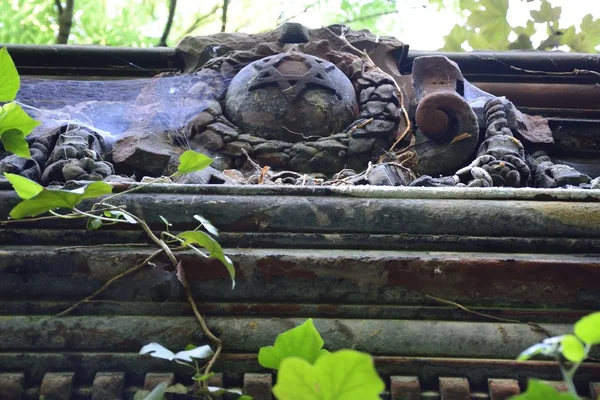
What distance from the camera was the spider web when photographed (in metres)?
2.15

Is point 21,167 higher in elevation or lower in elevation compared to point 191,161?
lower

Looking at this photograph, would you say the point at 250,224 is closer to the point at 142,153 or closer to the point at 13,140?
the point at 13,140

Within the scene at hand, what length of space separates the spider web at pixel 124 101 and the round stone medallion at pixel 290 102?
13 centimetres

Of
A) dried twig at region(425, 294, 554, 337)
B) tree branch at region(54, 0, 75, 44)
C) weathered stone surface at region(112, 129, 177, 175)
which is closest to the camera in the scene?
dried twig at region(425, 294, 554, 337)

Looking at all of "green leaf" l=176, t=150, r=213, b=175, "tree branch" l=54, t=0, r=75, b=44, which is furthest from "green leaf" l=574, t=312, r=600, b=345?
"tree branch" l=54, t=0, r=75, b=44

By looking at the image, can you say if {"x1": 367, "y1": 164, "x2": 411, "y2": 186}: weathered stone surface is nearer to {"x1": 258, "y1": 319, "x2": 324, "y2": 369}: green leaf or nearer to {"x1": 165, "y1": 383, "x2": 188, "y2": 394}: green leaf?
{"x1": 165, "y1": 383, "x2": 188, "y2": 394}: green leaf

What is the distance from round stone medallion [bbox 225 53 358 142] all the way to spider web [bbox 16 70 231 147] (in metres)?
0.13

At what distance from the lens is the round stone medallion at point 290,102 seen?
2.08 metres

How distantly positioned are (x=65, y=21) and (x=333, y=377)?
142 inches

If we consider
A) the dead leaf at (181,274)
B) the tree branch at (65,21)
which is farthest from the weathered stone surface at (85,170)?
the tree branch at (65,21)

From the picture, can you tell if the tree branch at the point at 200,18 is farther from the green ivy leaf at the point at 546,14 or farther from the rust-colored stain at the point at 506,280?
the rust-colored stain at the point at 506,280

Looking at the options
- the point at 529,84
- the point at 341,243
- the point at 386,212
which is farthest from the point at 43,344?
the point at 529,84

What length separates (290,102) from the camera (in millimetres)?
2086

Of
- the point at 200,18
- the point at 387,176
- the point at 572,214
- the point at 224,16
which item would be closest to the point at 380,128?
the point at 387,176
